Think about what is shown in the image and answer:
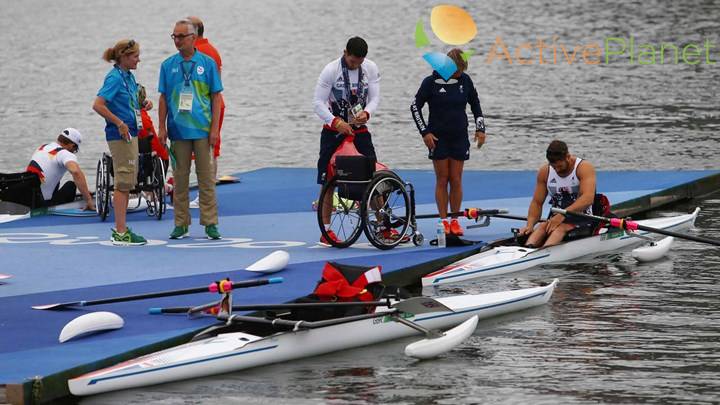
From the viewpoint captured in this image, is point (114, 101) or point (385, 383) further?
point (114, 101)

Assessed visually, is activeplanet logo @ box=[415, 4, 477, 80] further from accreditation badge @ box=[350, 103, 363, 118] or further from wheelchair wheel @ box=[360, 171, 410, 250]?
wheelchair wheel @ box=[360, 171, 410, 250]

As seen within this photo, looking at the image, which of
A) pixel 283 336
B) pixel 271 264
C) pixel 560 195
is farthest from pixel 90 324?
pixel 560 195

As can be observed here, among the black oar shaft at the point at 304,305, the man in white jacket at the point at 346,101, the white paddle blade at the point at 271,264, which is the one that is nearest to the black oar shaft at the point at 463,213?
the man in white jacket at the point at 346,101

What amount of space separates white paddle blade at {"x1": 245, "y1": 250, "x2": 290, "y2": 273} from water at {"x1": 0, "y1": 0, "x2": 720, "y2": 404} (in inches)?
62.9

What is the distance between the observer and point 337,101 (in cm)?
1268

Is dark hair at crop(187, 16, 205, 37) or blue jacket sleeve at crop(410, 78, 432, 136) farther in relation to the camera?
dark hair at crop(187, 16, 205, 37)

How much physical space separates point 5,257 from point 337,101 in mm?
3284

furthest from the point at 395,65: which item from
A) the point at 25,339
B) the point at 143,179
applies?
the point at 25,339

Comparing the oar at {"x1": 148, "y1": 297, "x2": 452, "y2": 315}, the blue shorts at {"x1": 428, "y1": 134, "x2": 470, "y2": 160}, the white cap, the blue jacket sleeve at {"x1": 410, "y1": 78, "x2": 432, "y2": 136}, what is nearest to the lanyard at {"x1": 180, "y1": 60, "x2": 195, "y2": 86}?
the blue jacket sleeve at {"x1": 410, "y1": 78, "x2": 432, "y2": 136}

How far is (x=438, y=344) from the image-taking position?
9.03 metres

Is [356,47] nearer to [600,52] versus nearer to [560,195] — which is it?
[560,195]

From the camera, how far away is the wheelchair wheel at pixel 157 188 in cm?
1440

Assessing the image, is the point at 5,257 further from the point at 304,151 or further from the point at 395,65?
the point at 395,65

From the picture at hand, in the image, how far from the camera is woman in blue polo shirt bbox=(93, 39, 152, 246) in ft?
40.9
